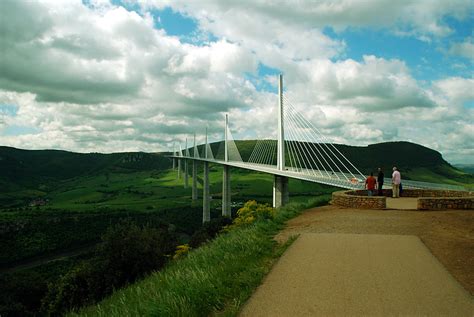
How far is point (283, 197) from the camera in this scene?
125 ft

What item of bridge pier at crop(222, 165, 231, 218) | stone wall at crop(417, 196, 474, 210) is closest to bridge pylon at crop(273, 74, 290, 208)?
stone wall at crop(417, 196, 474, 210)

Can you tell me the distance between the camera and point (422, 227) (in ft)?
38.5

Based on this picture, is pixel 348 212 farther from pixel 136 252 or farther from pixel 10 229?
pixel 10 229

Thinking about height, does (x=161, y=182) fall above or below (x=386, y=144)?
below

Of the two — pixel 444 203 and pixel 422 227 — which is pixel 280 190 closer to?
pixel 444 203

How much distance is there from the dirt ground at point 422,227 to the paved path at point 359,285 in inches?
16.6

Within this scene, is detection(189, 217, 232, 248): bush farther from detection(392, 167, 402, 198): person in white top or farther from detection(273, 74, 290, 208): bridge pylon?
detection(392, 167, 402, 198): person in white top

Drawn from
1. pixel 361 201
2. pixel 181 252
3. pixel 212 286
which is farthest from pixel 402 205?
pixel 212 286

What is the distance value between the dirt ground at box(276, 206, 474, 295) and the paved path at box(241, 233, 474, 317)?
0.42m

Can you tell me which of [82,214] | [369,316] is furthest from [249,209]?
[82,214]

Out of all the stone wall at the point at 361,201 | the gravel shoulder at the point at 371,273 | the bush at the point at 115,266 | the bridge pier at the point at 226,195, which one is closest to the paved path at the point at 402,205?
the stone wall at the point at 361,201

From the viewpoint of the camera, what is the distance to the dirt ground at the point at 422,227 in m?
7.96

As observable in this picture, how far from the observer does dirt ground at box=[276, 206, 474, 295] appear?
7.96 metres

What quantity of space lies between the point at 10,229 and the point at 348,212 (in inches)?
2510
